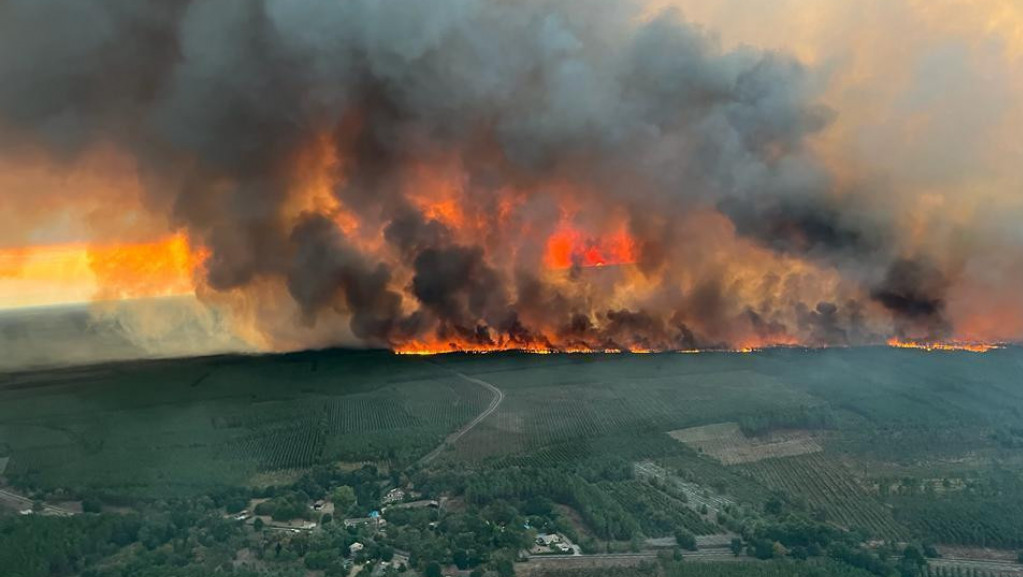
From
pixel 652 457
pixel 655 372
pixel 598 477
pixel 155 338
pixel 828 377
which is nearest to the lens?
pixel 598 477

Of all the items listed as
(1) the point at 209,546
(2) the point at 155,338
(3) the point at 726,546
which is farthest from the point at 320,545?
(2) the point at 155,338

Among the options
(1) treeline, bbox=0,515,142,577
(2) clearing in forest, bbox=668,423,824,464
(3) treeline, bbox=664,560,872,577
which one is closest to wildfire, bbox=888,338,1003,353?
(2) clearing in forest, bbox=668,423,824,464

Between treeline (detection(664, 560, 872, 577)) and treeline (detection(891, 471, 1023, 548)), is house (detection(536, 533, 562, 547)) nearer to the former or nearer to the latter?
treeline (detection(664, 560, 872, 577))

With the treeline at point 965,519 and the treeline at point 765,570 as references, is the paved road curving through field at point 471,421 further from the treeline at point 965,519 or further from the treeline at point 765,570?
the treeline at point 965,519

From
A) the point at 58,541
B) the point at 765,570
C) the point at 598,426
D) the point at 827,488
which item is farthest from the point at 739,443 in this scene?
the point at 58,541

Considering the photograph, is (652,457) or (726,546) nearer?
(726,546)

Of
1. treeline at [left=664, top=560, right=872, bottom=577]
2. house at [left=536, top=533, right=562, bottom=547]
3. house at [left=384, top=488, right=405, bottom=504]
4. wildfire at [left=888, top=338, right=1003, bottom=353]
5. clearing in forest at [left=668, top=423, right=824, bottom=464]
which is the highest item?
wildfire at [left=888, top=338, right=1003, bottom=353]

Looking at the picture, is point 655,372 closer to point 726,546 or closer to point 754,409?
point 754,409
